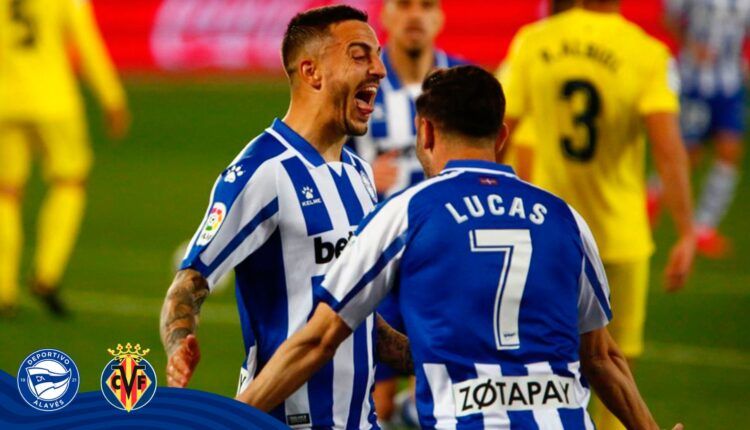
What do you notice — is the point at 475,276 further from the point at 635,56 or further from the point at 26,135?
the point at 26,135

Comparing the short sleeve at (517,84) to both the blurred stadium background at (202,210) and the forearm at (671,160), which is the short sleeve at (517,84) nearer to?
the forearm at (671,160)

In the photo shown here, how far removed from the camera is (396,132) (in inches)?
297

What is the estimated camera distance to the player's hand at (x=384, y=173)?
7.16m

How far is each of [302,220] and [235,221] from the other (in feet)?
0.74

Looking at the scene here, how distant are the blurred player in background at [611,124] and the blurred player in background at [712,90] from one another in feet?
19.7

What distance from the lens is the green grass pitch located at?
340 inches

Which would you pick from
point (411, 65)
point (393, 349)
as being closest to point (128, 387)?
point (393, 349)

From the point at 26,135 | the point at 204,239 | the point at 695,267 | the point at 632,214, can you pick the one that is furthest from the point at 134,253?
the point at 204,239

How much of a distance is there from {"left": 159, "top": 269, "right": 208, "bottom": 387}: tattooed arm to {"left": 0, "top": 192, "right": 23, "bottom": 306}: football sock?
6732mm

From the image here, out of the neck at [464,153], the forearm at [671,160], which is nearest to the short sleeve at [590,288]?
the neck at [464,153]

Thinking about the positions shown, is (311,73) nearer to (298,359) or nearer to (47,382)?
(298,359)

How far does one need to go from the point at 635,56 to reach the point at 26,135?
225 inches

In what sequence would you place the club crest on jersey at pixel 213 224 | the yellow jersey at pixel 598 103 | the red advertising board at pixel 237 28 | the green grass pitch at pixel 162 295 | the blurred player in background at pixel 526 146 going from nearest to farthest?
the club crest on jersey at pixel 213 224 < the yellow jersey at pixel 598 103 < the blurred player in background at pixel 526 146 < the green grass pitch at pixel 162 295 < the red advertising board at pixel 237 28

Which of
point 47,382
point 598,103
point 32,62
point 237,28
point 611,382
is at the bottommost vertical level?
point 611,382
